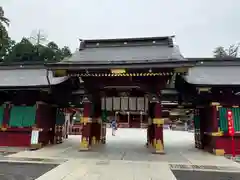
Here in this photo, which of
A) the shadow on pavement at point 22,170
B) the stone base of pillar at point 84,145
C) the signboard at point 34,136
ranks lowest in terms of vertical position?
the shadow on pavement at point 22,170

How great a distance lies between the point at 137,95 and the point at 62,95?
3982 mm

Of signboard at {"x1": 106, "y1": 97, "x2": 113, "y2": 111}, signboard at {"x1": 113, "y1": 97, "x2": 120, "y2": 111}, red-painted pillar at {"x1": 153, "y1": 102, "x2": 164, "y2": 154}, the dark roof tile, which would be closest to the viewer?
red-painted pillar at {"x1": 153, "y1": 102, "x2": 164, "y2": 154}

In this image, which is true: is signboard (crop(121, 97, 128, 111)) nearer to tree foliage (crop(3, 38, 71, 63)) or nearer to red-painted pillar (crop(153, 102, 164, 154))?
red-painted pillar (crop(153, 102, 164, 154))

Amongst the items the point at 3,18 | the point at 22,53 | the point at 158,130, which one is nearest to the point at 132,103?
the point at 158,130

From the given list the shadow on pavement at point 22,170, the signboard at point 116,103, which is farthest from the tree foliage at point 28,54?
the shadow on pavement at point 22,170

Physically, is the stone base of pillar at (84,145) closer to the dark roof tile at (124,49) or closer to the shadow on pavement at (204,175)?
the dark roof tile at (124,49)

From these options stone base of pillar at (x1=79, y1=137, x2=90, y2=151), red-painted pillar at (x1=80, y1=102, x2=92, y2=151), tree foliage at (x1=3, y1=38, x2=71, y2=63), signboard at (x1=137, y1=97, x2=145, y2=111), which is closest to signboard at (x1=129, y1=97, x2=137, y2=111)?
signboard at (x1=137, y1=97, x2=145, y2=111)

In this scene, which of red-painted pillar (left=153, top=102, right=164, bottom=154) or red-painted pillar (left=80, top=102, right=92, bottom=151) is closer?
red-painted pillar (left=153, top=102, right=164, bottom=154)

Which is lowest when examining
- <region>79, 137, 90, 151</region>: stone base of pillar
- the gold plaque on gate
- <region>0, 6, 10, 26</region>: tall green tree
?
<region>79, 137, 90, 151</region>: stone base of pillar

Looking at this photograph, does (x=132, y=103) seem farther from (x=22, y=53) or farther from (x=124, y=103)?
(x=22, y=53)

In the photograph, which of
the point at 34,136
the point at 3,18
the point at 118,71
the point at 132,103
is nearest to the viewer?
the point at 118,71

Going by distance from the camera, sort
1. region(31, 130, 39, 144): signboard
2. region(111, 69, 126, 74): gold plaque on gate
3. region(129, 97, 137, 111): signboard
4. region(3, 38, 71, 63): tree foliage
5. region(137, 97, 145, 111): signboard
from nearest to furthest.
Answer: region(111, 69, 126, 74): gold plaque on gate < region(31, 130, 39, 144): signboard < region(137, 97, 145, 111): signboard < region(129, 97, 137, 111): signboard < region(3, 38, 71, 63): tree foliage

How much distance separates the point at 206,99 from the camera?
9805mm

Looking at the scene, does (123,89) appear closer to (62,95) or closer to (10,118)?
(62,95)
